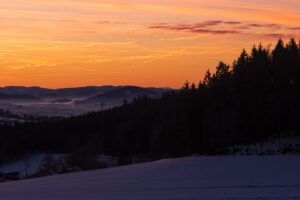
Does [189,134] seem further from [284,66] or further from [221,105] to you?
[284,66]

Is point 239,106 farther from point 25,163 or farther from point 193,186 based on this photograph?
point 25,163

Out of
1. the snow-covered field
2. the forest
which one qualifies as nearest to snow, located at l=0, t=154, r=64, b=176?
the forest

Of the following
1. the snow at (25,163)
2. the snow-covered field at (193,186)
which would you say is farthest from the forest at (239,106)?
the snow at (25,163)

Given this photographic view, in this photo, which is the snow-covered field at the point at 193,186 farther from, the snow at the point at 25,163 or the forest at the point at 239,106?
the snow at the point at 25,163

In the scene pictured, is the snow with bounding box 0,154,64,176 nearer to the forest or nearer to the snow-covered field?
the forest

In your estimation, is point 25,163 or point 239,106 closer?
point 239,106

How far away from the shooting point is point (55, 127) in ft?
390

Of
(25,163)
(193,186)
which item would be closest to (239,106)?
(193,186)

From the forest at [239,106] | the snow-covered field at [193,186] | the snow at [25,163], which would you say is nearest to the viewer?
the snow-covered field at [193,186]

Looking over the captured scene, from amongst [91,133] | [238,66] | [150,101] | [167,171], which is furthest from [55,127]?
[167,171]

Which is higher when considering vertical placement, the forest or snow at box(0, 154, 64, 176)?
the forest

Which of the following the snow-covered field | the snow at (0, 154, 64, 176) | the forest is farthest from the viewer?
the snow at (0, 154, 64, 176)

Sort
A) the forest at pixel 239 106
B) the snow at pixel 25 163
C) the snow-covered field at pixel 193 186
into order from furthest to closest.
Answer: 1. the snow at pixel 25 163
2. the forest at pixel 239 106
3. the snow-covered field at pixel 193 186

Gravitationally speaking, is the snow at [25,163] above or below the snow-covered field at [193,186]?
below
